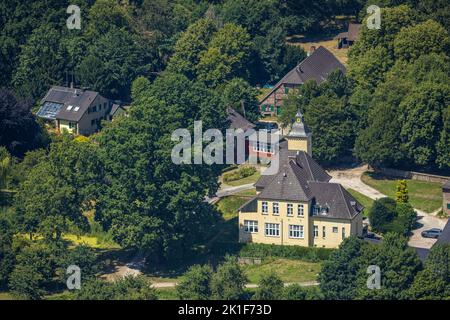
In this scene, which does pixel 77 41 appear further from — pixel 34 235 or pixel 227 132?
pixel 34 235

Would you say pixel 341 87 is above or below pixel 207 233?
above

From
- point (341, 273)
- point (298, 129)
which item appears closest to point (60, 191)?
point (298, 129)

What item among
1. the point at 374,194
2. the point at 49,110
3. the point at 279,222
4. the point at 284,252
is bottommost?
the point at 284,252

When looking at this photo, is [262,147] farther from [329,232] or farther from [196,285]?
[196,285]

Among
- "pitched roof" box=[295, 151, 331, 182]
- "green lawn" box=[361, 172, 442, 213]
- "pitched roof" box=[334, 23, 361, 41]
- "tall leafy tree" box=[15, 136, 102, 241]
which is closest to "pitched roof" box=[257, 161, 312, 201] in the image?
"pitched roof" box=[295, 151, 331, 182]

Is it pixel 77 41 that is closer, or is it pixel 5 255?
pixel 5 255

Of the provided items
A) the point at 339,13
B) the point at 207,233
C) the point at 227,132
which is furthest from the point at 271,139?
the point at 339,13

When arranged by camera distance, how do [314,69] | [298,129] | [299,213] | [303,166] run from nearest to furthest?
[299,213] < [303,166] < [298,129] < [314,69]
